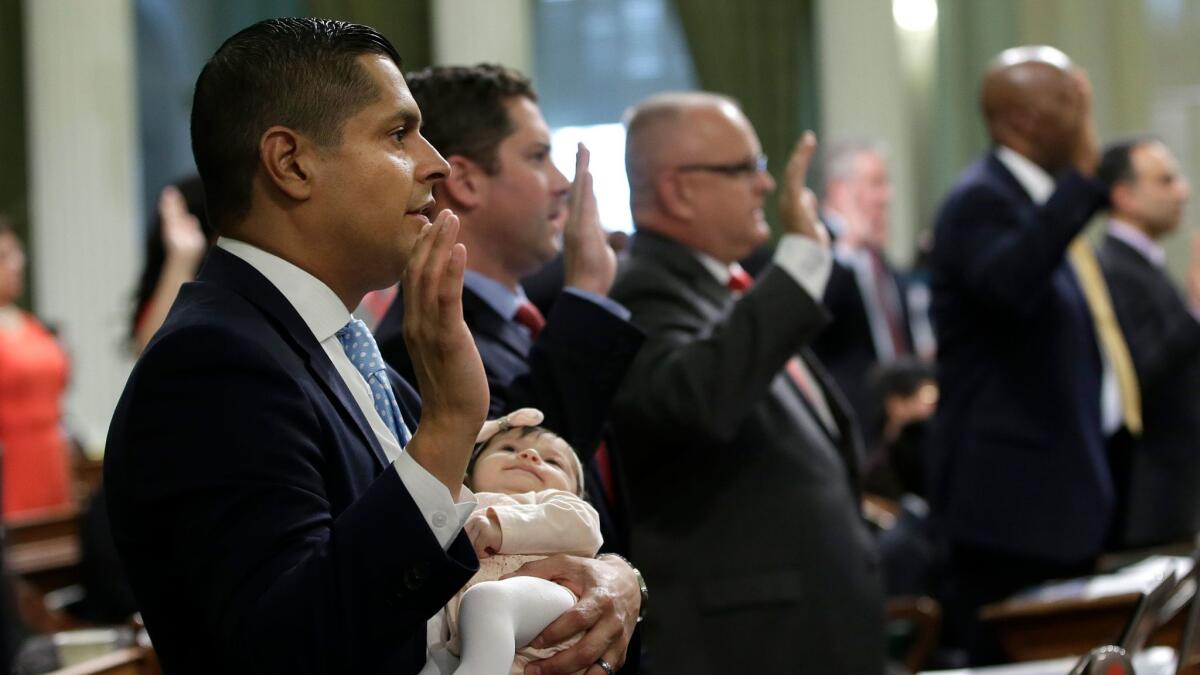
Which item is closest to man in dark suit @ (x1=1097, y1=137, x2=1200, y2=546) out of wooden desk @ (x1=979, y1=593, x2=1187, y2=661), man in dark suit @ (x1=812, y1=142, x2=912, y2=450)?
wooden desk @ (x1=979, y1=593, x2=1187, y2=661)

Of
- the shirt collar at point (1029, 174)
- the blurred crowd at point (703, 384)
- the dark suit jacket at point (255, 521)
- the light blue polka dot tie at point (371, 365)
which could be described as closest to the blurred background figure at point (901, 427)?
the blurred crowd at point (703, 384)

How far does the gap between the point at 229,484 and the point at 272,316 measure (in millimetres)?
208

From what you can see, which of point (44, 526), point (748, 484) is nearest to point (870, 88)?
point (44, 526)

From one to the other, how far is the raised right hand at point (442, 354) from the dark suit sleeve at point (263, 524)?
5 centimetres

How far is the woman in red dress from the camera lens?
682 cm

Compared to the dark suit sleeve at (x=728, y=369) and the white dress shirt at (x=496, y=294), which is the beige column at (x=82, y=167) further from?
the white dress shirt at (x=496, y=294)

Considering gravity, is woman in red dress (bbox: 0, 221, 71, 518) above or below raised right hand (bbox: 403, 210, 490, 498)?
below

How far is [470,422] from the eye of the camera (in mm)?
1439

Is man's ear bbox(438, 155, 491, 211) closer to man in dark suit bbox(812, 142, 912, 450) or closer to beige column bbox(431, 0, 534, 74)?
man in dark suit bbox(812, 142, 912, 450)

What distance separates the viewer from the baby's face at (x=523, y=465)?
177 cm

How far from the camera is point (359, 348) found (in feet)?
5.54

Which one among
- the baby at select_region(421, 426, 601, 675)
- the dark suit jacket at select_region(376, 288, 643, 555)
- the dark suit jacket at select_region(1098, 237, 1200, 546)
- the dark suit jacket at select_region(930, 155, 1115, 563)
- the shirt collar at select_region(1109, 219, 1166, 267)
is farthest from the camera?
the shirt collar at select_region(1109, 219, 1166, 267)

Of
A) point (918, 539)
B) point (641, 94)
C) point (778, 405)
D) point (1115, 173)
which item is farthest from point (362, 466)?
point (641, 94)

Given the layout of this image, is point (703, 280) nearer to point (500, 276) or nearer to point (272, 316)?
point (500, 276)
